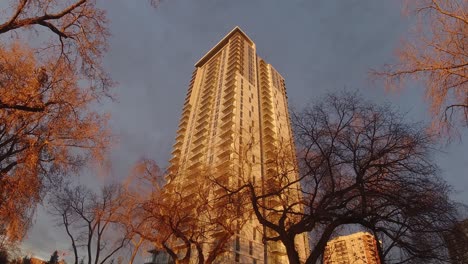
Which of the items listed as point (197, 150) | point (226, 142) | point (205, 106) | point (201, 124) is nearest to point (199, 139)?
point (197, 150)

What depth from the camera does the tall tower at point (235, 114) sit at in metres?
56.6

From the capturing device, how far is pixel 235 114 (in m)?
70.5

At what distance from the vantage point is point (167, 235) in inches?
834

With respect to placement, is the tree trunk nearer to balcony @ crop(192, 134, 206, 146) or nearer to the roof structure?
balcony @ crop(192, 134, 206, 146)

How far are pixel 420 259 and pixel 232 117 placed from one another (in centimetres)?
6028

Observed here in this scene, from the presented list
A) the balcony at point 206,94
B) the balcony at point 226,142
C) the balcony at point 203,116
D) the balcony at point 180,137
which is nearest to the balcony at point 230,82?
the balcony at point 206,94

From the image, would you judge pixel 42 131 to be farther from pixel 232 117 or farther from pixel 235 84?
pixel 235 84

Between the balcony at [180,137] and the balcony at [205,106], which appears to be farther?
the balcony at [180,137]

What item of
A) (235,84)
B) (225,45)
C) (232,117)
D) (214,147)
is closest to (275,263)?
(214,147)

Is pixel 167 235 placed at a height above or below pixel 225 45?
below

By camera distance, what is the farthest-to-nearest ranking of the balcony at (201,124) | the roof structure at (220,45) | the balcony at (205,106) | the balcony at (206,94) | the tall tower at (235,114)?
the roof structure at (220,45) → the balcony at (206,94) → the balcony at (205,106) → the balcony at (201,124) → the tall tower at (235,114)

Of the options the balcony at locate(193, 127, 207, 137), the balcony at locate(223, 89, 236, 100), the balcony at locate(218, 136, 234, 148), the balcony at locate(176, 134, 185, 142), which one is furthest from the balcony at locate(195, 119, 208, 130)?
the balcony at locate(218, 136, 234, 148)

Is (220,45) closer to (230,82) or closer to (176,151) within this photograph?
(230,82)

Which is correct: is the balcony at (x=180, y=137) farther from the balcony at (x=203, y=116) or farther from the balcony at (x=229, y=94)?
the balcony at (x=229, y=94)
